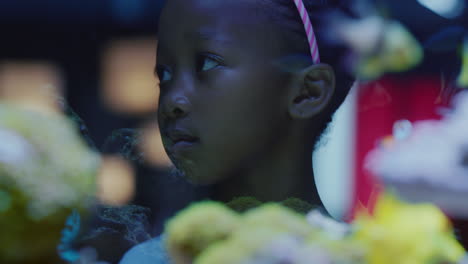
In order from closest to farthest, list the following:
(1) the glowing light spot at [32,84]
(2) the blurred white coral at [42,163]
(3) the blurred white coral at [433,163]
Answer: (2) the blurred white coral at [42,163] → (3) the blurred white coral at [433,163] → (1) the glowing light spot at [32,84]

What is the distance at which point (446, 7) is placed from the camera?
33.3 inches

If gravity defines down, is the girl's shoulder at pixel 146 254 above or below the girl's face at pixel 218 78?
below

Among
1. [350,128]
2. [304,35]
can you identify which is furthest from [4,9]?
[350,128]

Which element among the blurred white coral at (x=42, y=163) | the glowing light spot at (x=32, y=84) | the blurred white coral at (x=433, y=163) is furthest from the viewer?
the glowing light spot at (x=32, y=84)

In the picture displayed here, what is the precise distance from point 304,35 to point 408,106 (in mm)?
224

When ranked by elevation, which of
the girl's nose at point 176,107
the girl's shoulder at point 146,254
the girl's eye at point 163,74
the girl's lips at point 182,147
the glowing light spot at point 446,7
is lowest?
the girl's shoulder at point 146,254

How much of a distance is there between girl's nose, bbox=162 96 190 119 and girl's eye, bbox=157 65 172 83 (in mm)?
39

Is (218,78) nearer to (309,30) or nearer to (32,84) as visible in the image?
(309,30)

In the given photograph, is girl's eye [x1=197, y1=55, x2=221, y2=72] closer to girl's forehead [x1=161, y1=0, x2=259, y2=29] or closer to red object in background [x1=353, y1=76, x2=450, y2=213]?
girl's forehead [x1=161, y1=0, x2=259, y2=29]

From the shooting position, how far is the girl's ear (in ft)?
2.82

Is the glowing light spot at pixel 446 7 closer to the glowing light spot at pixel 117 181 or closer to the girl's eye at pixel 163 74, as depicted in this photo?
the girl's eye at pixel 163 74

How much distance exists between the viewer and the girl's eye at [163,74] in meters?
0.85

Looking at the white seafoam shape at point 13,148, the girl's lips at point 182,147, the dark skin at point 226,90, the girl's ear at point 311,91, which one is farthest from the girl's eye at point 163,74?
the white seafoam shape at point 13,148

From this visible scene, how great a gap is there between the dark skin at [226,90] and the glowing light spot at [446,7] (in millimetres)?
202
